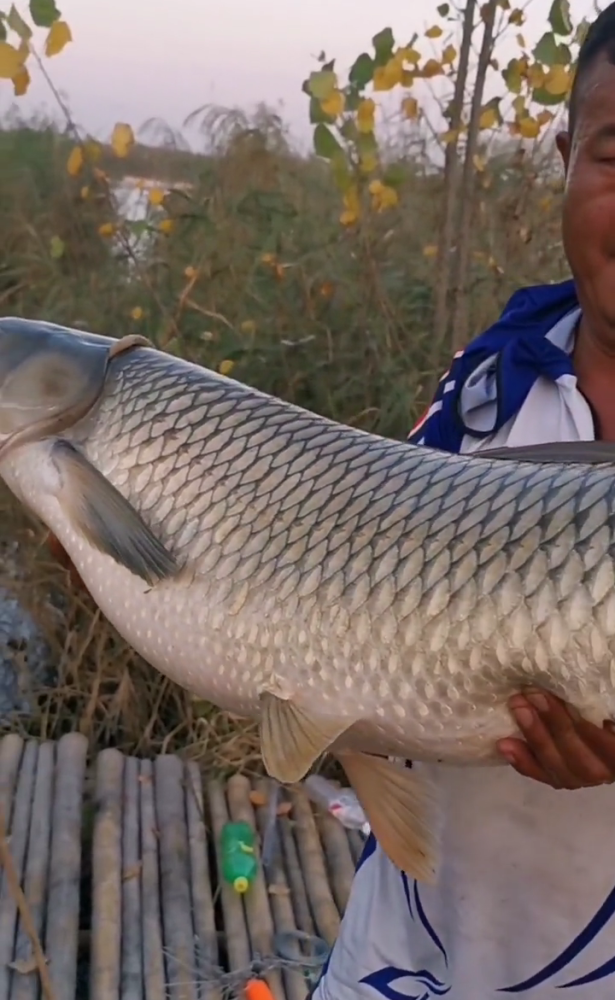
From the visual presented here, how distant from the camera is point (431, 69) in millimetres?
2811

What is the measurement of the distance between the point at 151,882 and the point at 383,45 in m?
1.98

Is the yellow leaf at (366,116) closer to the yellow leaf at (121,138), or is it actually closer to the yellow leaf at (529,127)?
the yellow leaf at (529,127)

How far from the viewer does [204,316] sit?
3178 millimetres

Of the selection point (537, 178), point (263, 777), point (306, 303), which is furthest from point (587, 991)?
point (537, 178)

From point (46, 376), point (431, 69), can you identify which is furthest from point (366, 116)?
point (46, 376)

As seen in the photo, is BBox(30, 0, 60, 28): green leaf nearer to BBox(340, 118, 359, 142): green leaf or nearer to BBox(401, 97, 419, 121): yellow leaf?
BBox(340, 118, 359, 142): green leaf

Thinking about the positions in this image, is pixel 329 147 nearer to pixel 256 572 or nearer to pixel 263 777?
pixel 263 777

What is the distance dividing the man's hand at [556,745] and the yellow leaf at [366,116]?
201cm

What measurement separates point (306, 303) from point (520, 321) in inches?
75.3

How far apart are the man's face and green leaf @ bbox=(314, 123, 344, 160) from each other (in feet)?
5.34

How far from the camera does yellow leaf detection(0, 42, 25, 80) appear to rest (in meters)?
2.16

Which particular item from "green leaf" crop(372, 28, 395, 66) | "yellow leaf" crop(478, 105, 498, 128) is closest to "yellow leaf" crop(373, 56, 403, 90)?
"green leaf" crop(372, 28, 395, 66)

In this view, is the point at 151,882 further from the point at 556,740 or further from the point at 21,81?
the point at 21,81

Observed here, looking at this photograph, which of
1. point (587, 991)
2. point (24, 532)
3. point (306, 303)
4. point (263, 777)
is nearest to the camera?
point (587, 991)
